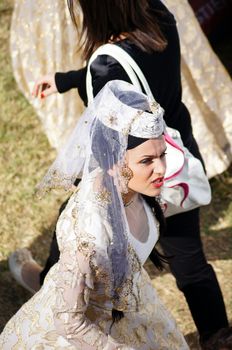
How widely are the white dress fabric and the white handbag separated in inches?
10.8

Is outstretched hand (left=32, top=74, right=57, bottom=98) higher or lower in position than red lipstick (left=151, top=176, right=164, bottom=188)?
higher

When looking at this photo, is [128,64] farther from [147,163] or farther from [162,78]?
[147,163]

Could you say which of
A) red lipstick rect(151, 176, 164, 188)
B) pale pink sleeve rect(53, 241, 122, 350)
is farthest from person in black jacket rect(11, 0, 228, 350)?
pale pink sleeve rect(53, 241, 122, 350)

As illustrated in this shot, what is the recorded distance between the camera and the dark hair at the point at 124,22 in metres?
2.75

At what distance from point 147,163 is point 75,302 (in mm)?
495

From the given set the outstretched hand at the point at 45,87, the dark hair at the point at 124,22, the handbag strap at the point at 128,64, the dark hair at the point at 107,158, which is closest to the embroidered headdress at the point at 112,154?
the dark hair at the point at 107,158

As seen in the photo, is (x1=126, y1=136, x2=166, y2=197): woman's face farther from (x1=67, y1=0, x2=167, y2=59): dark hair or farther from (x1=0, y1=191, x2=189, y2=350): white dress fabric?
(x1=67, y1=0, x2=167, y2=59): dark hair

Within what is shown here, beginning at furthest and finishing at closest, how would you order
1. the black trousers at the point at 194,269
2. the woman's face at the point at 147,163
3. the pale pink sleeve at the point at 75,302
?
the black trousers at the point at 194,269, the woman's face at the point at 147,163, the pale pink sleeve at the point at 75,302

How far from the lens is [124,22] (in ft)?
9.15

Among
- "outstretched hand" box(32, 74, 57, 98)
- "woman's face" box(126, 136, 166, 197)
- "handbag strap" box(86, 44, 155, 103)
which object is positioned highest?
"handbag strap" box(86, 44, 155, 103)

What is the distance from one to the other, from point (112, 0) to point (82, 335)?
46.4 inches

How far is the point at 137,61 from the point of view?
2.79 metres

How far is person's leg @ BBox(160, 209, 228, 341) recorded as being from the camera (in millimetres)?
3209

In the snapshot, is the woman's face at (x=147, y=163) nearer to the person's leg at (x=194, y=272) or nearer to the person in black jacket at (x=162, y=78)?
the person in black jacket at (x=162, y=78)
